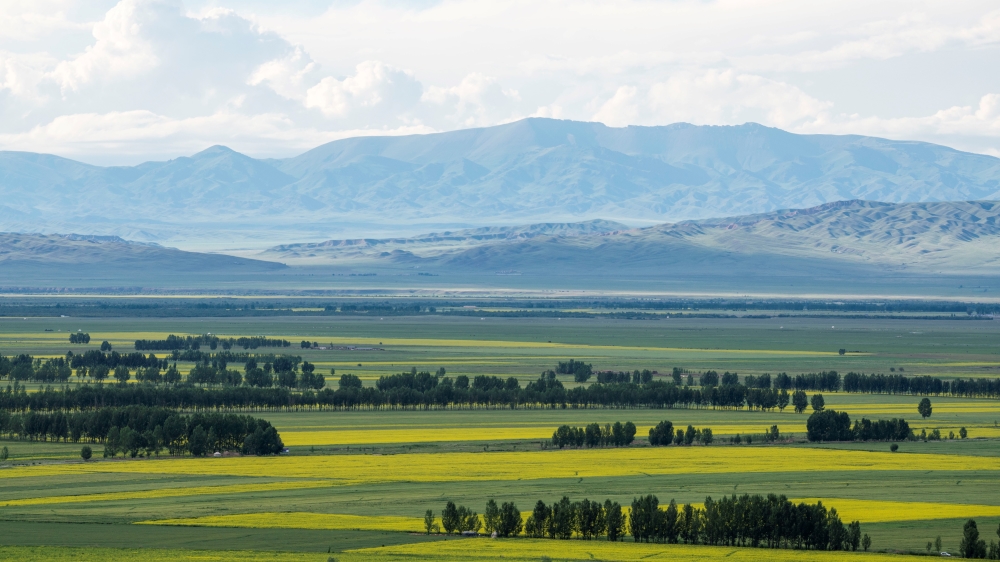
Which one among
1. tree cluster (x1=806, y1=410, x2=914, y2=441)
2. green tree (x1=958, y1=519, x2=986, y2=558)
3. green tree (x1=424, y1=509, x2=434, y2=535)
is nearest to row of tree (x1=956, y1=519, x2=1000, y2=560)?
green tree (x1=958, y1=519, x2=986, y2=558)

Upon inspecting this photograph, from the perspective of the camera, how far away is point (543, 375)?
338 feet

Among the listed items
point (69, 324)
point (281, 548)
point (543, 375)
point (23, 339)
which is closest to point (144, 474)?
point (281, 548)

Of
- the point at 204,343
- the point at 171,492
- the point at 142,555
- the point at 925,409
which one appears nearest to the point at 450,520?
the point at 142,555

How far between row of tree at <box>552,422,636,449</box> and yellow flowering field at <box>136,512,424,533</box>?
21513mm

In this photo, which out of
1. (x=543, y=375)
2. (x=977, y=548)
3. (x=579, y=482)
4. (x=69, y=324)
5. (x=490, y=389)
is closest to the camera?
(x=977, y=548)

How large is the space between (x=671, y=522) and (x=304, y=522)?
12476 mm

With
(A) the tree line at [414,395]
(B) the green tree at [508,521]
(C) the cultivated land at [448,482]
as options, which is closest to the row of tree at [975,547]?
(C) the cultivated land at [448,482]

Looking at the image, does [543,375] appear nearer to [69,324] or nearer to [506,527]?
[506,527]

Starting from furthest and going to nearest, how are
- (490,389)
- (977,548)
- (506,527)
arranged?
(490,389) → (506,527) → (977,548)

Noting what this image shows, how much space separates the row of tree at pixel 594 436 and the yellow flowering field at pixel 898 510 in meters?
19.5

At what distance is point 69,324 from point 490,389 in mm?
89430

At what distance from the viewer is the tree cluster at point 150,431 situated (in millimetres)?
66188

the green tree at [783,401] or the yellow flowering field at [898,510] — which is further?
the green tree at [783,401]

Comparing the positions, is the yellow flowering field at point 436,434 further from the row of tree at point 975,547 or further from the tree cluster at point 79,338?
the tree cluster at point 79,338
